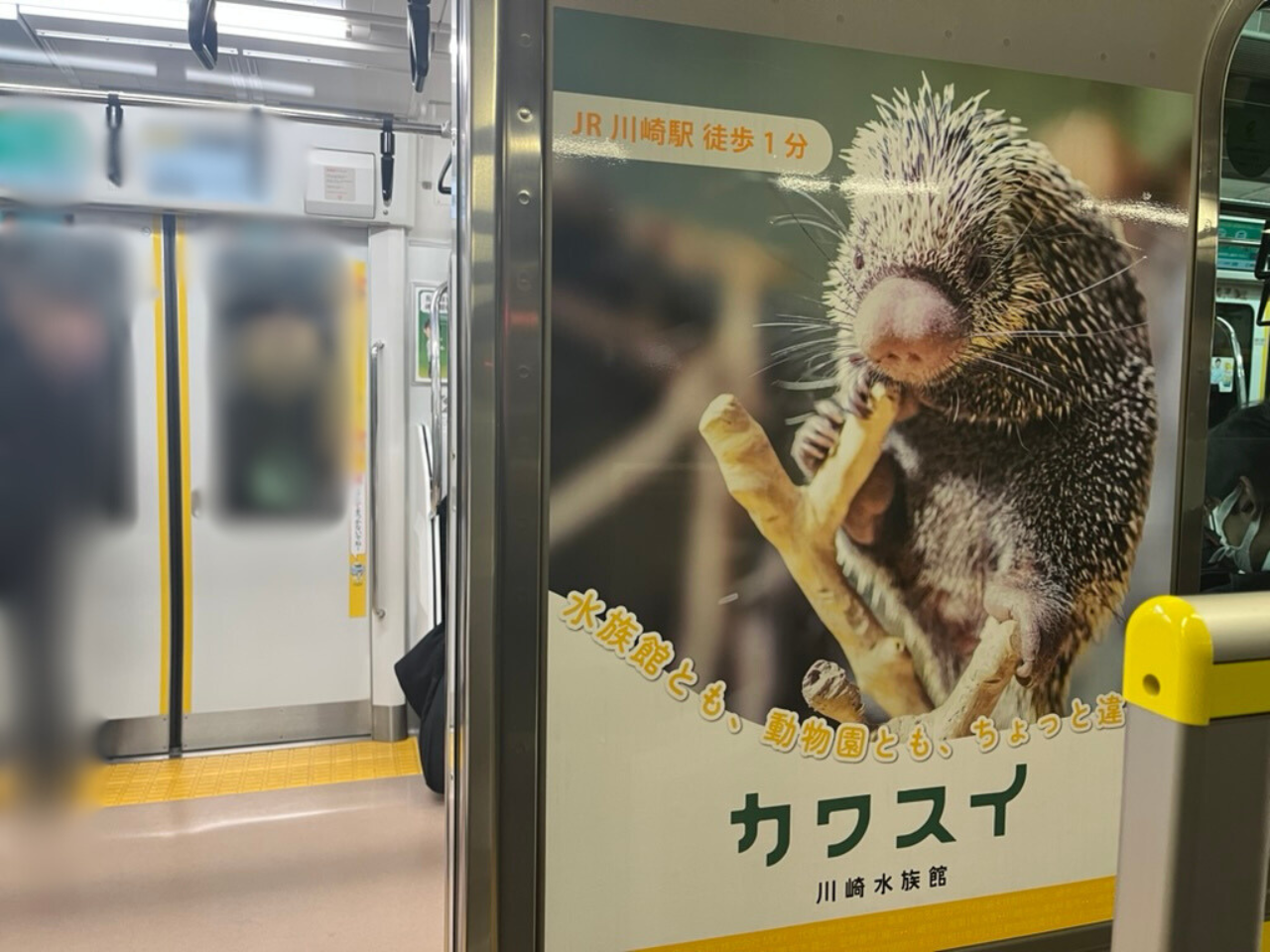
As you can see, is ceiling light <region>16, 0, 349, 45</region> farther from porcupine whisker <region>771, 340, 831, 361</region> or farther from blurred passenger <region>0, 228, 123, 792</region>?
porcupine whisker <region>771, 340, 831, 361</region>

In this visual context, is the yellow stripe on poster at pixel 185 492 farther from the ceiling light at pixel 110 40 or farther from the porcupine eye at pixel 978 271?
the porcupine eye at pixel 978 271

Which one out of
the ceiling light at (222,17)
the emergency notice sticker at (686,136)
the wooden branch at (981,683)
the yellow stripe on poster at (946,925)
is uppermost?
the ceiling light at (222,17)

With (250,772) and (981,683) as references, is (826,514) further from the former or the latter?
(250,772)

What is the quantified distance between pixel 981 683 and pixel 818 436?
0.43 meters

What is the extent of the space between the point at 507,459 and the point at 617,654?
27cm

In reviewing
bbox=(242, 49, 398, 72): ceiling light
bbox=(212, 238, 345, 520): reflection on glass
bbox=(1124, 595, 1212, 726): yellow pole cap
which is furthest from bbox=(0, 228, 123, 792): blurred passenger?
bbox=(1124, 595, 1212, 726): yellow pole cap

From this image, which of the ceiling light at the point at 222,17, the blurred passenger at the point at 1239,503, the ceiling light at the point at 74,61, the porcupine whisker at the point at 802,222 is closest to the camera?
the porcupine whisker at the point at 802,222

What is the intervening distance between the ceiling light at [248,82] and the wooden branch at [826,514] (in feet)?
9.42

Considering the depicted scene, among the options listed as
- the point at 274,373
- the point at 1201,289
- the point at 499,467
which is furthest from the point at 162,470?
the point at 1201,289

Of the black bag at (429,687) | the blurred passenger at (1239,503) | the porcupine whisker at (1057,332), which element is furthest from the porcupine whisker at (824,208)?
the black bag at (429,687)

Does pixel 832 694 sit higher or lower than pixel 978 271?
lower

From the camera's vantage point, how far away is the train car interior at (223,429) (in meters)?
2.88

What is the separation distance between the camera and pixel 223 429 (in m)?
3.33

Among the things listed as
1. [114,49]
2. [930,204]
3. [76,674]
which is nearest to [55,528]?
[76,674]
